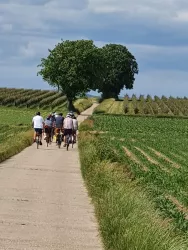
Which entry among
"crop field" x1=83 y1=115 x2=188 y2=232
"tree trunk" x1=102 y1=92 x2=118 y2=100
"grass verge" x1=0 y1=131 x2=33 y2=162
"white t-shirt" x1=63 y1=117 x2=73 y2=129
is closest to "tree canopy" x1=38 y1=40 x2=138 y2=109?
"crop field" x1=83 y1=115 x2=188 y2=232

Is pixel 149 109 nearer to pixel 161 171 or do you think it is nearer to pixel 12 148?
pixel 12 148

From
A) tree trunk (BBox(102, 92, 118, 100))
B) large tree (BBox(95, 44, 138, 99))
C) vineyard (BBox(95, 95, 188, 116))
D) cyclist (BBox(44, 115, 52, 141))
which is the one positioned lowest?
cyclist (BBox(44, 115, 52, 141))

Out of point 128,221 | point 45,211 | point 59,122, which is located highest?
point 59,122

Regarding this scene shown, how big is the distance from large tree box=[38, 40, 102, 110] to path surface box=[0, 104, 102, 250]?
235ft

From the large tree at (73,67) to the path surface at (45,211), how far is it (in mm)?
71696

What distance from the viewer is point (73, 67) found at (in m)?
91.4

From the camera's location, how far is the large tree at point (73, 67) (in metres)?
92.2

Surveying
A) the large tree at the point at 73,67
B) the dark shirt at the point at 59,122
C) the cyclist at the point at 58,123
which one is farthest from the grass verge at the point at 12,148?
the large tree at the point at 73,67

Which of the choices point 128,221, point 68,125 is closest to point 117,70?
point 68,125

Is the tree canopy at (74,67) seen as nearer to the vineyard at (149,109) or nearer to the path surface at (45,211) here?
the vineyard at (149,109)

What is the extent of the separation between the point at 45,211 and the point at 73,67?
80.2 m

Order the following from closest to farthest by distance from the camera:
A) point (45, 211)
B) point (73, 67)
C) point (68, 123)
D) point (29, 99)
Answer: point (45, 211), point (68, 123), point (73, 67), point (29, 99)

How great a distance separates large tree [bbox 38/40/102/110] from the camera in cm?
9219

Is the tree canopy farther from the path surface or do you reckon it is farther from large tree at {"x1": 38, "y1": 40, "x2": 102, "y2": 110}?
the path surface
